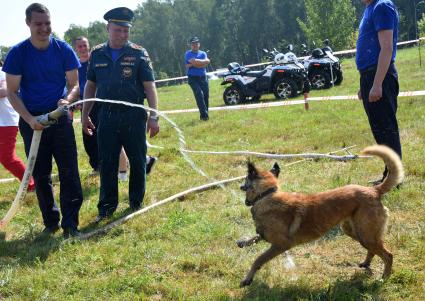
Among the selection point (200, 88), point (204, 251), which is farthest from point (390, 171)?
point (200, 88)

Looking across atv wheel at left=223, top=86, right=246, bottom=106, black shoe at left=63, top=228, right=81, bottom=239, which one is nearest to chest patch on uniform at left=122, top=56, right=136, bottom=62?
black shoe at left=63, top=228, right=81, bottom=239

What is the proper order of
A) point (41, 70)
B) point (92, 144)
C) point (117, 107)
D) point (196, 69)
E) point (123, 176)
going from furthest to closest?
point (196, 69)
point (92, 144)
point (123, 176)
point (117, 107)
point (41, 70)

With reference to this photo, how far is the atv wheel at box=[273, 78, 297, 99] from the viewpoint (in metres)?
15.1

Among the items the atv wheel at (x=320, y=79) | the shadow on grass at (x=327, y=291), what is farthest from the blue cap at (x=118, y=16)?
the atv wheel at (x=320, y=79)

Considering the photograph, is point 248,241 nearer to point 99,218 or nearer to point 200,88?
point 99,218

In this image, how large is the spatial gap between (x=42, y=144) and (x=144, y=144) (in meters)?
1.18

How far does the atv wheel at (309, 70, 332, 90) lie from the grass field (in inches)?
356

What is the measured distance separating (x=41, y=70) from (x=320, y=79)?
→ 13392 millimetres

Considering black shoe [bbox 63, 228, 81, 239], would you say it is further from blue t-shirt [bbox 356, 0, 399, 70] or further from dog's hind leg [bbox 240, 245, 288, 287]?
blue t-shirt [bbox 356, 0, 399, 70]

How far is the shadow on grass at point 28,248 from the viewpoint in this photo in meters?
4.55

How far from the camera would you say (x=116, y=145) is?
211 inches

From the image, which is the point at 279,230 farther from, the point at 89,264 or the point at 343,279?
the point at 89,264

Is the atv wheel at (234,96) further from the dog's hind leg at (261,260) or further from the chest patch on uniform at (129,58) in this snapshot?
the dog's hind leg at (261,260)

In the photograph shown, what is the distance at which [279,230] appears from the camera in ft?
11.7
